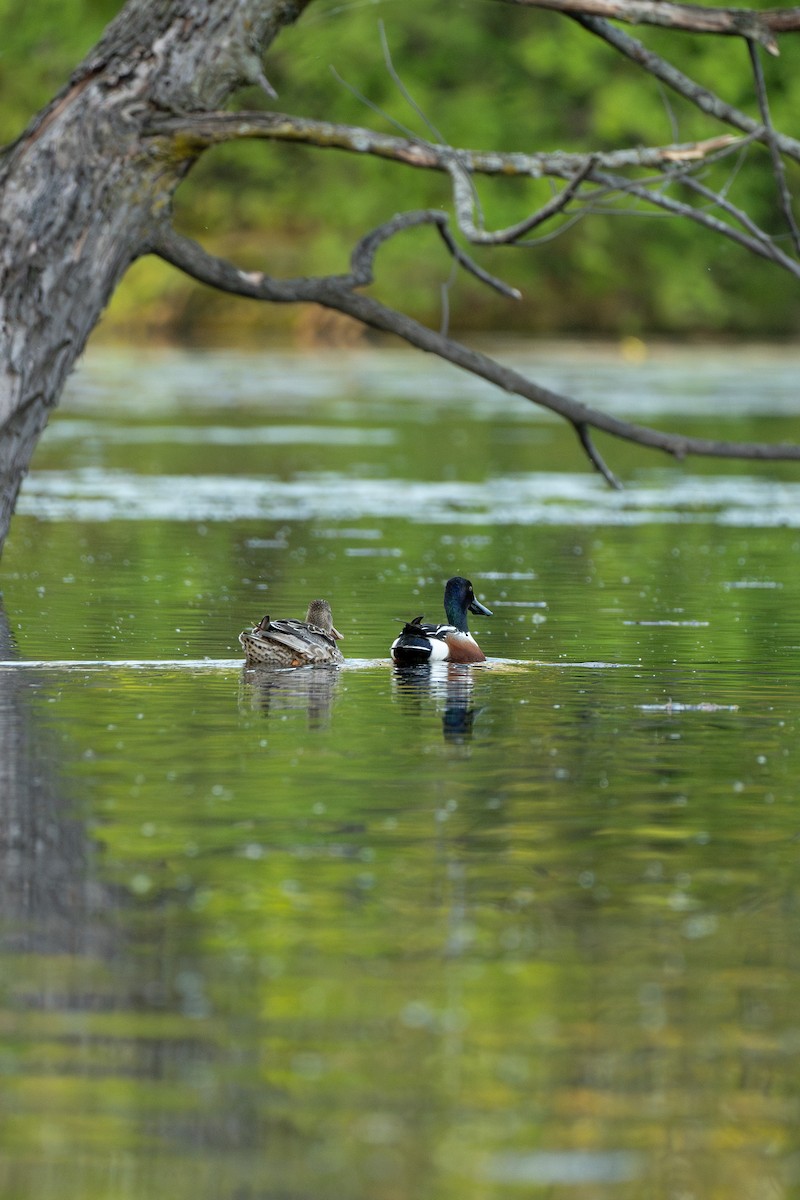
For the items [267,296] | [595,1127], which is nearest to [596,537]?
[267,296]

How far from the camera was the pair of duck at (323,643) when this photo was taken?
11.6 meters

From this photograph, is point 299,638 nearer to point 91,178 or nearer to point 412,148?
point 412,148

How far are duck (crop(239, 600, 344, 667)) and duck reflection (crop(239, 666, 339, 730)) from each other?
0.13ft

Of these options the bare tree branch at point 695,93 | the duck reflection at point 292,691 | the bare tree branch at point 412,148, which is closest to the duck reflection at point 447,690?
the duck reflection at point 292,691

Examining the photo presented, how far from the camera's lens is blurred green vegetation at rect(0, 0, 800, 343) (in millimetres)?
58719

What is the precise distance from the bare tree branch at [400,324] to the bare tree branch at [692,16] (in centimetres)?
136

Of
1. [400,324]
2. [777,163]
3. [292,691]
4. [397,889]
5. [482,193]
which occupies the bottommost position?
[397,889]

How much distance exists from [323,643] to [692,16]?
3.47m

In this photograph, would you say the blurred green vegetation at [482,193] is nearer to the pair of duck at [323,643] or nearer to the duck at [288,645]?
the pair of duck at [323,643]

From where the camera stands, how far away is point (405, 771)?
8984 mm

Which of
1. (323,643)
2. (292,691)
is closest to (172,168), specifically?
(323,643)

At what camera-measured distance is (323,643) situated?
38.7ft

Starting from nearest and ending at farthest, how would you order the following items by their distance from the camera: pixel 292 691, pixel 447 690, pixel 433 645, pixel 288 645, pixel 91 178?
pixel 292 691 → pixel 447 690 → pixel 288 645 → pixel 433 645 → pixel 91 178

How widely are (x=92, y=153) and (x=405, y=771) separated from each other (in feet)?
16.9
